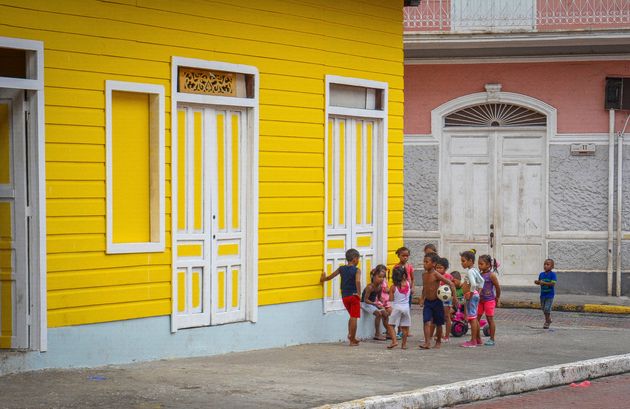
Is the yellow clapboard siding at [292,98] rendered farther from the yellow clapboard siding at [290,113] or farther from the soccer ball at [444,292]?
the soccer ball at [444,292]

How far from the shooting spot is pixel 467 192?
23984mm

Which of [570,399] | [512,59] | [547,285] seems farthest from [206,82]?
[512,59]

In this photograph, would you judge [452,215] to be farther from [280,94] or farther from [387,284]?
[280,94]

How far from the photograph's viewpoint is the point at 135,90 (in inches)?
498

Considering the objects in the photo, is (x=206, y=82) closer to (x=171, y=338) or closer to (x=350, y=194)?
(x=171, y=338)

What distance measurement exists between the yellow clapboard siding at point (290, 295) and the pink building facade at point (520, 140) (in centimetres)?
888

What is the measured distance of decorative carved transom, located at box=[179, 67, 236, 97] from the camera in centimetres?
1341

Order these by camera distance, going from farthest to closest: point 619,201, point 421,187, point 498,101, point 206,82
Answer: point 421,187 < point 498,101 < point 619,201 < point 206,82

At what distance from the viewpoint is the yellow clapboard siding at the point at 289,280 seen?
572 inches

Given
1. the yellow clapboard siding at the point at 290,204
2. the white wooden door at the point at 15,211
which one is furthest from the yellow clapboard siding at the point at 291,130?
the white wooden door at the point at 15,211

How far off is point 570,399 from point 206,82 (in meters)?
5.10

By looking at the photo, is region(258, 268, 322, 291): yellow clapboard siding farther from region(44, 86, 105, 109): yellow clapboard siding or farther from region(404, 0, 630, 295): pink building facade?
region(404, 0, 630, 295): pink building facade

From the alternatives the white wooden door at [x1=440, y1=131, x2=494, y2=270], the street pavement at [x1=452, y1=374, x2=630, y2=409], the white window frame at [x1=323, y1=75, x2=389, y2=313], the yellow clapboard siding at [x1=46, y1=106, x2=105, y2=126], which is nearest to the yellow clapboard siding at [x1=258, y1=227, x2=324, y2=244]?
the white window frame at [x1=323, y1=75, x2=389, y2=313]

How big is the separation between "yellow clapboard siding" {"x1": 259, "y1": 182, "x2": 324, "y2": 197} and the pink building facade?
334 inches
